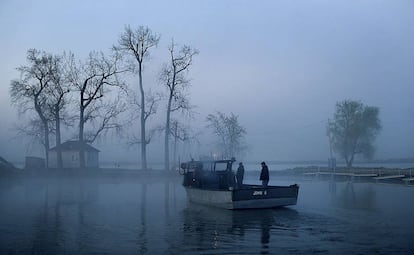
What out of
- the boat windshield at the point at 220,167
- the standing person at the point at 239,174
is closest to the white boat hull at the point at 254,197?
the standing person at the point at 239,174

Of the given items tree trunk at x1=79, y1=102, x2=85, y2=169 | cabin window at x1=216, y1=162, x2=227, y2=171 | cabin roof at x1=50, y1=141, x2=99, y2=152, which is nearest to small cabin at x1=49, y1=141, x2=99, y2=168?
cabin roof at x1=50, y1=141, x2=99, y2=152

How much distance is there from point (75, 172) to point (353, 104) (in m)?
44.1

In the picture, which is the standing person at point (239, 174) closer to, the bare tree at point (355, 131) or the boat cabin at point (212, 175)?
the boat cabin at point (212, 175)

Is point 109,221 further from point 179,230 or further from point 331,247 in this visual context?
point 331,247

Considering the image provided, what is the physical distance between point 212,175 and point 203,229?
32.8 ft

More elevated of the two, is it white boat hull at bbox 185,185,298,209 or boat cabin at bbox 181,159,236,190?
boat cabin at bbox 181,159,236,190

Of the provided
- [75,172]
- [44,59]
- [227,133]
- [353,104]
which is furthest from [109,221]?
[353,104]

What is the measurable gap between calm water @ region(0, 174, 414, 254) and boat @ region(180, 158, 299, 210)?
0.57m

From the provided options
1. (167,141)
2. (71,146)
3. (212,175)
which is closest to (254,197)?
(212,175)

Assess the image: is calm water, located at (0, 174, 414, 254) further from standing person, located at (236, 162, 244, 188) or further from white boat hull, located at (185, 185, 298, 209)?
standing person, located at (236, 162, 244, 188)

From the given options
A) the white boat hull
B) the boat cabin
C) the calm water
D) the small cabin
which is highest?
the small cabin

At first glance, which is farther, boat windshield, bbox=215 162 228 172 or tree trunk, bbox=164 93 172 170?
tree trunk, bbox=164 93 172 170

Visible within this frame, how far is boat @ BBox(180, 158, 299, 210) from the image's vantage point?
22.3m

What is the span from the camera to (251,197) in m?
22.3
